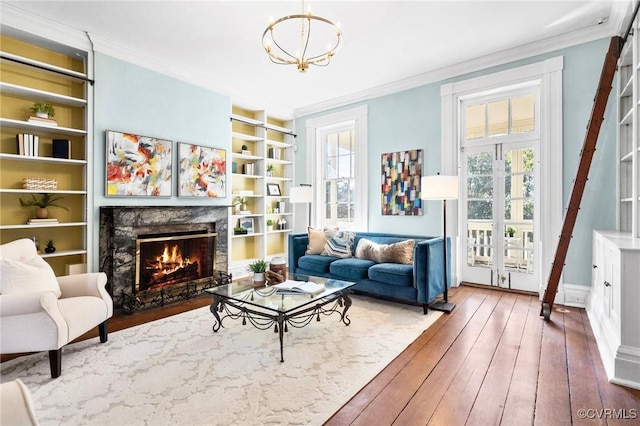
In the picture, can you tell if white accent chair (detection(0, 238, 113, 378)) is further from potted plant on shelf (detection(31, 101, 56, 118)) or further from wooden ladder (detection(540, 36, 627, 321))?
wooden ladder (detection(540, 36, 627, 321))

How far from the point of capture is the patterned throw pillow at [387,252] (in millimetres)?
3824

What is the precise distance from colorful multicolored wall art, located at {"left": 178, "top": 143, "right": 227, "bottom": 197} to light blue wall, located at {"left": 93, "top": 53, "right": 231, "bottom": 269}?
3.6 inches

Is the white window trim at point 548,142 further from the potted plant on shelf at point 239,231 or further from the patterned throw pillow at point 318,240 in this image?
the potted plant on shelf at point 239,231

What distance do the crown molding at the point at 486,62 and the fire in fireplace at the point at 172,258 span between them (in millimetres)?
3266

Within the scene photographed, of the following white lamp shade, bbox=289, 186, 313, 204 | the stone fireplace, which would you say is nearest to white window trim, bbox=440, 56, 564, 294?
white lamp shade, bbox=289, 186, 313, 204

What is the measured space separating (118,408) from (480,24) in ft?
14.8

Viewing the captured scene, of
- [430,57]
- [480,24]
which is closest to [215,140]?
[430,57]

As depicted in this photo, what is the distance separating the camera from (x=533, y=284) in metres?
3.99

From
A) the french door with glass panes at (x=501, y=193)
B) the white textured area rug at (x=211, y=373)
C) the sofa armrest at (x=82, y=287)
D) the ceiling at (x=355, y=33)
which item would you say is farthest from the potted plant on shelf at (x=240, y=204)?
the french door with glass panes at (x=501, y=193)

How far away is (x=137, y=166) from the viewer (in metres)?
3.94

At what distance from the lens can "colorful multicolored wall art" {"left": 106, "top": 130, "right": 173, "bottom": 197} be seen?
372 centimetres

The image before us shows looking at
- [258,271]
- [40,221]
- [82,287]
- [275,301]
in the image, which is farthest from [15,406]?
[40,221]

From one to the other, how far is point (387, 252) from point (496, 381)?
2010 millimetres

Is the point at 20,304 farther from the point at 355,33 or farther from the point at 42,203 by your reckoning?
the point at 355,33
